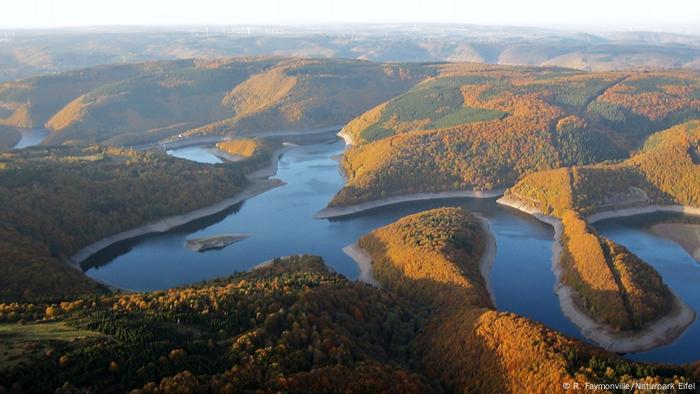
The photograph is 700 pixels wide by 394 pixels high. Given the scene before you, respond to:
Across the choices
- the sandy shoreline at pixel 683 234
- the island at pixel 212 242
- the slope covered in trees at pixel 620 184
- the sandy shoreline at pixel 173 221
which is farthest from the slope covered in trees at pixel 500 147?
the sandy shoreline at pixel 683 234

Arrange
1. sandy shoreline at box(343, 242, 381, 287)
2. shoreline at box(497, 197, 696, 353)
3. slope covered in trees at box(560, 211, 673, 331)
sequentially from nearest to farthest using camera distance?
shoreline at box(497, 197, 696, 353) < slope covered in trees at box(560, 211, 673, 331) < sandy shoreline at box(343, 242, 381, 287)

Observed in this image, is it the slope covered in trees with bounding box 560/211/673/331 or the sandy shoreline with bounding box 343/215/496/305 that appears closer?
the slope covered in trees with bounding box 560/211/673/331

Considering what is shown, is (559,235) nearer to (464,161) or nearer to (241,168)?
(464,161)

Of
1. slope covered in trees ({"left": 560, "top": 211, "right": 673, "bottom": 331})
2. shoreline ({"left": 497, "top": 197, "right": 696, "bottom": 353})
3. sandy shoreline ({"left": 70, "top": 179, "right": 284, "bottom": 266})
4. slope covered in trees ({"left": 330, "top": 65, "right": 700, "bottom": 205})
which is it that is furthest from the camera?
slope covered in trees ({"left": 330, "top": 65, "right": 700, "bottom": 205})

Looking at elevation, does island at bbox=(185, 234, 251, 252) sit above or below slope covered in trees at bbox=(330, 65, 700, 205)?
below

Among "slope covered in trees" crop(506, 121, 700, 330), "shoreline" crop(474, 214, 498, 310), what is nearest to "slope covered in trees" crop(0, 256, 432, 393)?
"shoreline" crop(474, 214, 498, 310)

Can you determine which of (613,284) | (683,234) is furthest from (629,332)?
(683,234)

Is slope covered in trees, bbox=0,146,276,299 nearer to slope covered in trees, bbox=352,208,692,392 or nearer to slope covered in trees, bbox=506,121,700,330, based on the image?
slope covered in trees, bbox=352,208,692,392
